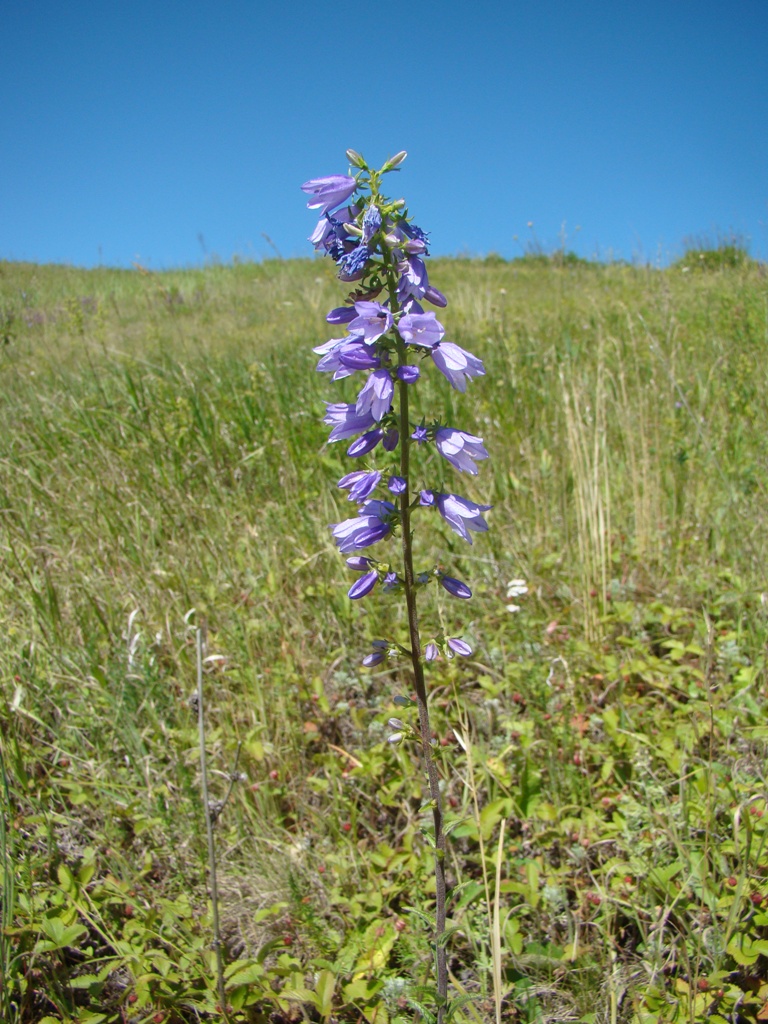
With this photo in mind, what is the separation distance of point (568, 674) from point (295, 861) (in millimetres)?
1236

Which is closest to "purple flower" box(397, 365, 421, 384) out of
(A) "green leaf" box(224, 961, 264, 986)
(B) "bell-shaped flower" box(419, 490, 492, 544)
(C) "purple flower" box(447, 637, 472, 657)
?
(B) "bell-shaped flower" box(419, 490, 492, 544)

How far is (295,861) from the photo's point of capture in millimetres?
2041

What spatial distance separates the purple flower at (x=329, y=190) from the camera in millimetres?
1312

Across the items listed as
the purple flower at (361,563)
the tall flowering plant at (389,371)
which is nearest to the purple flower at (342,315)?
the tall flowering plant at (389,371)

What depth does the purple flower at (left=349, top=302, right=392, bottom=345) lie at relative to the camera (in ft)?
4.06

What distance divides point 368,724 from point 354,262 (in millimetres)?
1844

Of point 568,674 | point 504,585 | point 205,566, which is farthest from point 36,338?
point 568,674

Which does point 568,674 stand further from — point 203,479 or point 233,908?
point 203,479

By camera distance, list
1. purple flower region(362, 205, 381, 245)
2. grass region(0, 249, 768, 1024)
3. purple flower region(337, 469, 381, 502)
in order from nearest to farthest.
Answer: purple flower region(362, 205, 381, 245) → purple flower region(337, 469, 381, 502) → grass region(0, 249, 768, 1024)

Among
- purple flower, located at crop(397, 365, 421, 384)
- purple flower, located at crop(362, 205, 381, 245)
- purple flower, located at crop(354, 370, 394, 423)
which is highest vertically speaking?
purple flower, located at crop(362, 205, 381, 245)

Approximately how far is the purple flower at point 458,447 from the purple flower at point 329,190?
0.51m

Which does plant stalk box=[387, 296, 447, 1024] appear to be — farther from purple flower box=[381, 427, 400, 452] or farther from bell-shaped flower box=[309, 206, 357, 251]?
bell-shaped flower box=[309, 206, 357, 251]

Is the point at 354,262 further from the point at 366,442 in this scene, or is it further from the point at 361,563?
the point at 361,563

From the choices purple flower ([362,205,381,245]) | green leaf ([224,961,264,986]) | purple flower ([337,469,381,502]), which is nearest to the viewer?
purple flower ([362,205,381,245])
